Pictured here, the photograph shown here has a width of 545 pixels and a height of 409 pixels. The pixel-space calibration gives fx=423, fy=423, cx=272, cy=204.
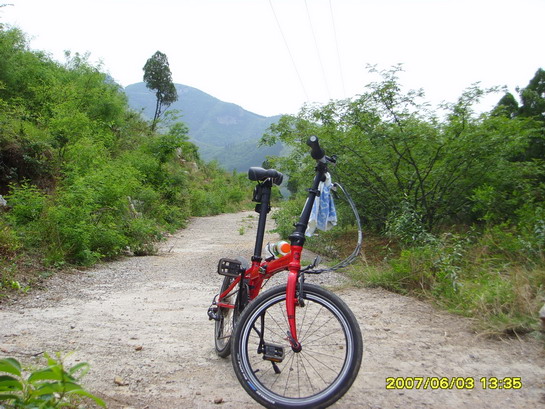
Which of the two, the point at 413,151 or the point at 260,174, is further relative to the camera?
the point at 413,151

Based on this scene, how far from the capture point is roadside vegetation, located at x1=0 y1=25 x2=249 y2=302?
714 centimetres

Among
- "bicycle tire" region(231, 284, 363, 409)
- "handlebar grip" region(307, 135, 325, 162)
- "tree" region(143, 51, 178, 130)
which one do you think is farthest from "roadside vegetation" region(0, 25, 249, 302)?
"tree" region(143, 51, 178, 130)

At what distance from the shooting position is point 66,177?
9.45 meters

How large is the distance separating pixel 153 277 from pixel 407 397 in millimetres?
5299

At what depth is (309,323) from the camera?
2.67 meters

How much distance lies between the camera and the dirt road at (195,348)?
8.58ft

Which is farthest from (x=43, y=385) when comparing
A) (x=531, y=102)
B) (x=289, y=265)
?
(x=531, y=102)

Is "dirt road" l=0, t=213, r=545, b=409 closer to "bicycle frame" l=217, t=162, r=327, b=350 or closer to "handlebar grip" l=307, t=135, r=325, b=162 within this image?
"bicycle frame" l=217, t=162, r=327, b=350

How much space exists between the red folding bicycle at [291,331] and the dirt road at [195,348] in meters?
0.24

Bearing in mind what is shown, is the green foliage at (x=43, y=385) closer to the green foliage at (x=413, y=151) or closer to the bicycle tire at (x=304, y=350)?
the bicycle tire at (x=304, y=350)

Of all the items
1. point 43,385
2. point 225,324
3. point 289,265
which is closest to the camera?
point 43,385

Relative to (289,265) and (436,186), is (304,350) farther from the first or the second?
(436,186)

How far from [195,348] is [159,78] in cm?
3631

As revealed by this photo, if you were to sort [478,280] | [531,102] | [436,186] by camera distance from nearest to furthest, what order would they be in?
1. [478,280]
2. [436,186]
3. [531,102]
